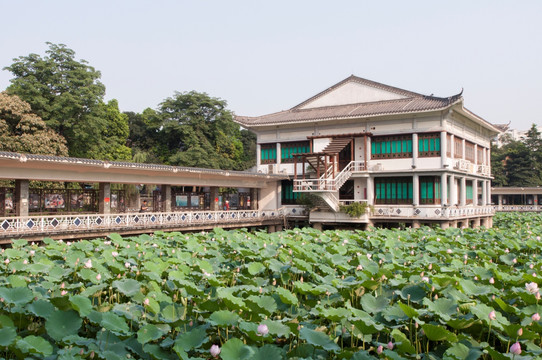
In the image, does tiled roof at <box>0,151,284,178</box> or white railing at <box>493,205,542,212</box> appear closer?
tiled roof at <box>0,151,284,178</box>

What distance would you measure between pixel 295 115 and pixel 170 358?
25.5 meters

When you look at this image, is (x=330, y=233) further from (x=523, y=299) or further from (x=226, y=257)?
(x=523, y=299)

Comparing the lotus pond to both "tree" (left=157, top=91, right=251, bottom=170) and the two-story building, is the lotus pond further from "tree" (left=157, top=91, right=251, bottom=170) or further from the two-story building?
"tree" (left=157, top=91, right=251, bottom=170)

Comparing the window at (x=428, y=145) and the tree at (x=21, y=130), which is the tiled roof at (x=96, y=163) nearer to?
the tree at (x=21, y=130)

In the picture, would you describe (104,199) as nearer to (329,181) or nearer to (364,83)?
(329,181)

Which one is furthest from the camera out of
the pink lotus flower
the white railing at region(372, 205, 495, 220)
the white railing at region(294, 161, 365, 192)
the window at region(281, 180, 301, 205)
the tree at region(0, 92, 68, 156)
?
the window at region(281, 180, 301, 205)

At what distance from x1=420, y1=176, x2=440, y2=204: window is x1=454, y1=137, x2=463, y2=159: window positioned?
8.16 feet

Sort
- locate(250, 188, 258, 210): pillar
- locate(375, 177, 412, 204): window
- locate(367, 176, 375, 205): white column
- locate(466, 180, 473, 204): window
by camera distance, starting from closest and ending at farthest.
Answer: locate(375, 177, 412, 204): window < locate(367, 176, 375, 205): white column < locate(250, 188, 258, 210): pillar < locate(466, 180, 473, 204): window

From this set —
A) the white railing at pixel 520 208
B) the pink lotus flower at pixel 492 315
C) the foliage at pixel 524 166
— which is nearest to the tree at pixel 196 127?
the white railing at pixel 520 208

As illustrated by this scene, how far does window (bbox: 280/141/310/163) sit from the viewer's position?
2706 cm

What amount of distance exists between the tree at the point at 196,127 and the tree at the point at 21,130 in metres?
11.3

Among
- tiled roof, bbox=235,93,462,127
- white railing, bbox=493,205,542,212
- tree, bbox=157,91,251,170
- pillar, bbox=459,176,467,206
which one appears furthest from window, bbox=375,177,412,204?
white railing, bbox=493,205,542,212

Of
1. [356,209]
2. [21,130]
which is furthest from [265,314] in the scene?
[21,130]

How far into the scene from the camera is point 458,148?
2548 cm
